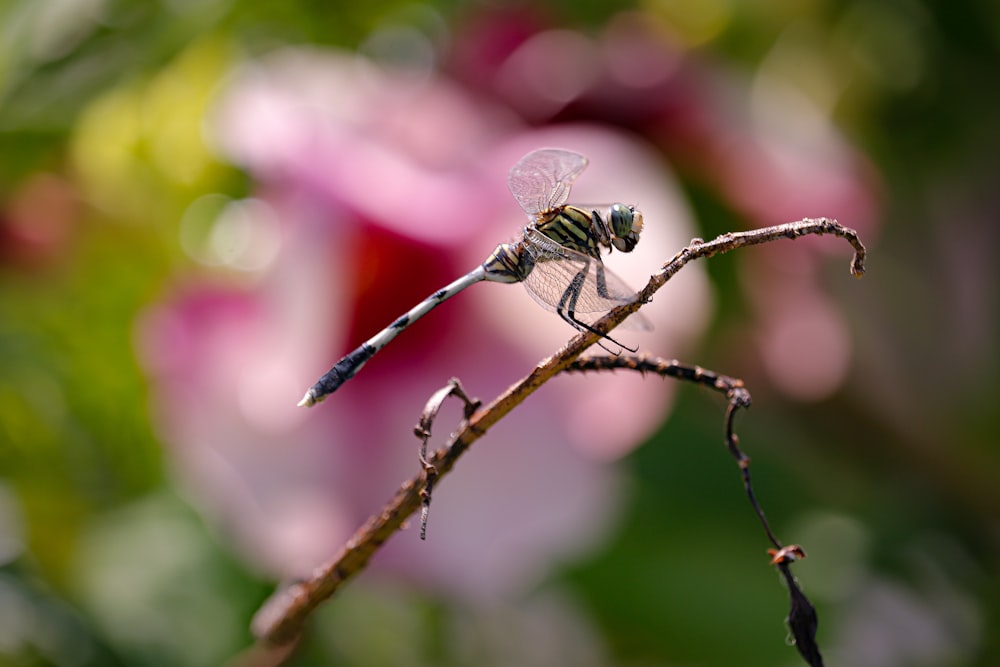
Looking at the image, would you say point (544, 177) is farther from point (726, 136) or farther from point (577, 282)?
point (726, 136)

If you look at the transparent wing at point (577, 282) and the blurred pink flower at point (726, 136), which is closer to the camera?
the transparent wing at point (577, 282)

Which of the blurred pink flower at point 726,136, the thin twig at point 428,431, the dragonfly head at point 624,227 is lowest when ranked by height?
the thin twig at point 428,431

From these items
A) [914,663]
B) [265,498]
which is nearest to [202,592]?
[265,498]

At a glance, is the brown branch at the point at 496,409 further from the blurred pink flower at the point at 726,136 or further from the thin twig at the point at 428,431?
the blurred pink flower at the point at 726,136

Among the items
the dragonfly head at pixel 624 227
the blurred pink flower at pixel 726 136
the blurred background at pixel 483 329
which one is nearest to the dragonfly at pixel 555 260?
the dragonfly head at pixel 624 227

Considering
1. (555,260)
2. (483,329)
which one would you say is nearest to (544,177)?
(555,260)

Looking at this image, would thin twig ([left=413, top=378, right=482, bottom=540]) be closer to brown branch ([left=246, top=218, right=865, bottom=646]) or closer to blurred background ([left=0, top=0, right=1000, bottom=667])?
brown branch ([left=246, top=218, right=865, bottom=646])

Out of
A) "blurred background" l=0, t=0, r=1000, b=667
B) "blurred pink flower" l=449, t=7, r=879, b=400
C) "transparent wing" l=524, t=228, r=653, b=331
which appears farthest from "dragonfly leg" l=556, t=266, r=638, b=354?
"blurred pink flower" l=449, t=7, r=879, b=400

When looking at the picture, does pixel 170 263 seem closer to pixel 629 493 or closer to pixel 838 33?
pixel 629 493
